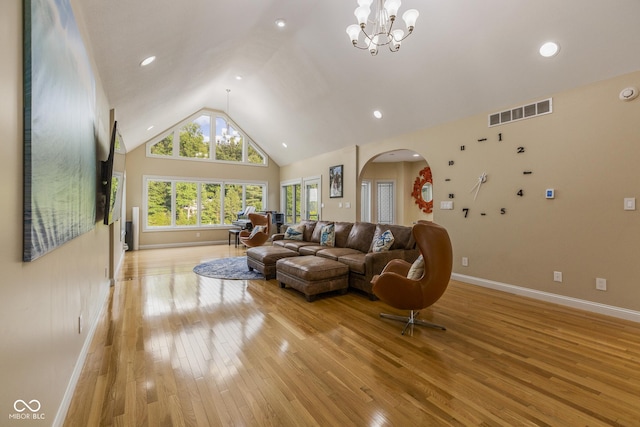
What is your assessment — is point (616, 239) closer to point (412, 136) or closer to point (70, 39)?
point (412, 136)

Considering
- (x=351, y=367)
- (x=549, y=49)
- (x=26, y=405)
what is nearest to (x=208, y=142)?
(x=549, y=49)

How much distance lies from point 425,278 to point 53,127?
9.19ft

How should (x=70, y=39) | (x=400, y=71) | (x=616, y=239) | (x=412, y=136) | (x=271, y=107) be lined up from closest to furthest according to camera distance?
(x=70, y=39) < (x=616, y=239) < (x=400, y=71) < (x=412, y=136) < (x=271, y=107)

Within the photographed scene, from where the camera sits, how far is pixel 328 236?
512cm

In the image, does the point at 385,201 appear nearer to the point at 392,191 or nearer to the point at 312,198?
the point at 392,191

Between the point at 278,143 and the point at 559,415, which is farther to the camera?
the point at 278,143

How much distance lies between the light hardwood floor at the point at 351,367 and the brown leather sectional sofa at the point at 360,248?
44 cm

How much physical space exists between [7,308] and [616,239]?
489 centimetres

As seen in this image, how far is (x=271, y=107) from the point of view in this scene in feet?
24.1

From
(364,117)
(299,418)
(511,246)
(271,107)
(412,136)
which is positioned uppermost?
(271,107)

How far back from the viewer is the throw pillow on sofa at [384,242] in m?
3.98

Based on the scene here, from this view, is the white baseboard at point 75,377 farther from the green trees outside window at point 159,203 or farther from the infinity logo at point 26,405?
the green trees outside window at point 159,203

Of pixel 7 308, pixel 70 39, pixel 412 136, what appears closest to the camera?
pixel 7 308

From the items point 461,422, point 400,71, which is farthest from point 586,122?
point 461,422
